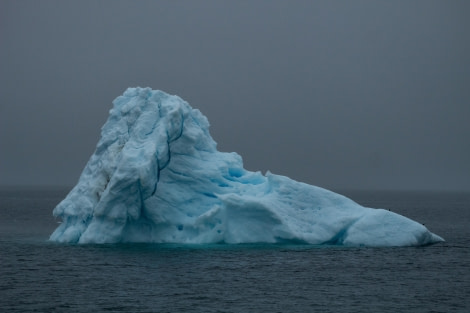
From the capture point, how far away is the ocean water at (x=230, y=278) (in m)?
25.8

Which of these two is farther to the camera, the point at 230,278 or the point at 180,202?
the point at 180,202

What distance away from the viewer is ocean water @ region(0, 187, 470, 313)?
84.6 ft

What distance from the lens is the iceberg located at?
37062 millimetres

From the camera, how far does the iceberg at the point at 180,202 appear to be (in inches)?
1459

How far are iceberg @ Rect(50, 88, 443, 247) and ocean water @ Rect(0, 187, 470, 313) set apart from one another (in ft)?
2.61

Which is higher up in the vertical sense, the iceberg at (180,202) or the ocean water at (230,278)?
the iceberg at (180,202)

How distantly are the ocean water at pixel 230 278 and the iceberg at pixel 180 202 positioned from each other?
794 mm

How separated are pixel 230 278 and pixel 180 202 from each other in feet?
29.9

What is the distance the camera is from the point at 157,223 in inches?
1496

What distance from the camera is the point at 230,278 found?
100 feet

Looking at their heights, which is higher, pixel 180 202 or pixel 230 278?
pixel 180 202

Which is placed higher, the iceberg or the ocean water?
the iceberg

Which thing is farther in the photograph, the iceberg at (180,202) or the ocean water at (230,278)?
the iceberg at (180,202)

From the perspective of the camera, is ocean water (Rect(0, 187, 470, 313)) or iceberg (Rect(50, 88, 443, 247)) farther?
iceberg (Rect(50, 88, 443, 247))
